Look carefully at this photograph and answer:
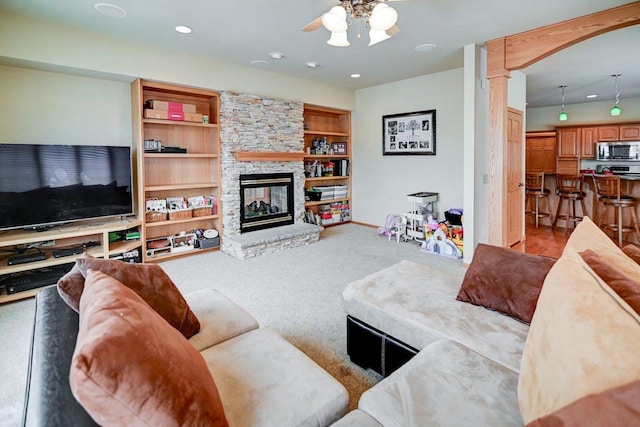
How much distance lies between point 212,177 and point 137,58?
1807mm

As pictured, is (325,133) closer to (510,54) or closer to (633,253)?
(510,54)

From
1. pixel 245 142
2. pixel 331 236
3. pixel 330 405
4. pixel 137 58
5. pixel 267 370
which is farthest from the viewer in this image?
pixel 331 236

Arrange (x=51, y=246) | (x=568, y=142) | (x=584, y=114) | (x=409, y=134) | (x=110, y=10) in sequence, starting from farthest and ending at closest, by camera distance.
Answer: (x=568, y=142)
(x=584, y=114)
(x=409, y=134)
(x=51, y=246)
(x=110, y=10)

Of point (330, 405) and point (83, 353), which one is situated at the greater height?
point (83, 353)

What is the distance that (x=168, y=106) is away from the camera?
14.6 ft

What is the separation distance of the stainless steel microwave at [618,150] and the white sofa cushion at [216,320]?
8947 mm

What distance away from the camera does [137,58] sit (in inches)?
159

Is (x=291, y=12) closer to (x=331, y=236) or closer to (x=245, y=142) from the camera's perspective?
(x=245, y=142)

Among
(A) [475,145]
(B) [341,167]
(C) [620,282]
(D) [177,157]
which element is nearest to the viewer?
(C) [620,282]

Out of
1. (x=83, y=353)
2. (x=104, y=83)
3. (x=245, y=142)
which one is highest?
(x=104, y=83)

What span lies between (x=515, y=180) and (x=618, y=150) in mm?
4287

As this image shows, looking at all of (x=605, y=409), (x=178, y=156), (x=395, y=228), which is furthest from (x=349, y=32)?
(x=605, y=409)

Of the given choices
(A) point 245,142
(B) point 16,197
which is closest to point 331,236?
(A) point 245,142

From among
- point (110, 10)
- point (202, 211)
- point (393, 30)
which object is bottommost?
point (202, 211)
